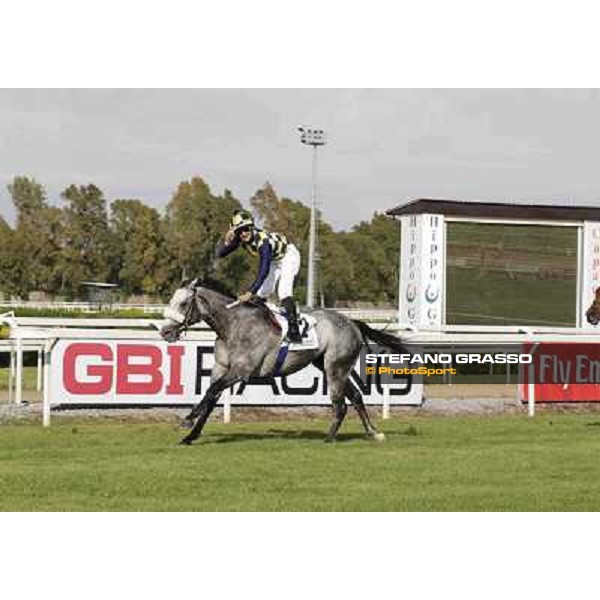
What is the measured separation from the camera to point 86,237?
39688 mm

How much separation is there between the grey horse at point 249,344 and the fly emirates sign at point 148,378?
244 centimetres

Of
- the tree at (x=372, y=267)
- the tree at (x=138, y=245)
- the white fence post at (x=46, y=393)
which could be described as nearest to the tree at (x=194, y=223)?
the tree at (x=138, y=245)

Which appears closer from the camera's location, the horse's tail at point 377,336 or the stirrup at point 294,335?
the stirrup at point 294,335

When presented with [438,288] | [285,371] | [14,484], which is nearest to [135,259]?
[438,288]

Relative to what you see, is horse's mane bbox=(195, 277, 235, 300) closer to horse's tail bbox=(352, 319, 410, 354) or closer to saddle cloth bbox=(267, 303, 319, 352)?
saddle cloth bbox=(267, 303, 319, 352)

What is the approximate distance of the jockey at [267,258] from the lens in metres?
11.6

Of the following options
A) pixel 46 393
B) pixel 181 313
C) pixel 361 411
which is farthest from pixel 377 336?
pixel 46 393

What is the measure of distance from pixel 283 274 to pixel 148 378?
333cm

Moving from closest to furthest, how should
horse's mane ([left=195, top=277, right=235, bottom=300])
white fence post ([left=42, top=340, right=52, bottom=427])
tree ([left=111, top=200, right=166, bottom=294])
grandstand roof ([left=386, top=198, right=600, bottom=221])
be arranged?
horse's mane ([left=195, top=277, right=235, bottom=300])
white fence post ([left=42, top=340, right=52, bottom=427])
grandstand roof ([left=386, top=198, right=600, bottom=221])
tree ([left=111, top=200, right=166, bottom=294])

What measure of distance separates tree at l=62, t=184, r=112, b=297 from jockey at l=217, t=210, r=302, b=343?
1107 inches

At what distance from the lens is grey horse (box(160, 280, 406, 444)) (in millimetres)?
11672

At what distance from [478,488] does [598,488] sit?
0.92 metres

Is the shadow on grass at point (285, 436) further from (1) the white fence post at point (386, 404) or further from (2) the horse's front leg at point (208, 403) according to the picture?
(1) the white fence post at point (386, 404)

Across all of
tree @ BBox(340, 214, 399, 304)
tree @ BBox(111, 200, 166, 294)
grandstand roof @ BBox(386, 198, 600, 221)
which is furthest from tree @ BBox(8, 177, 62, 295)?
grandstand roof @ BBox(386, 198, 600, 221)
